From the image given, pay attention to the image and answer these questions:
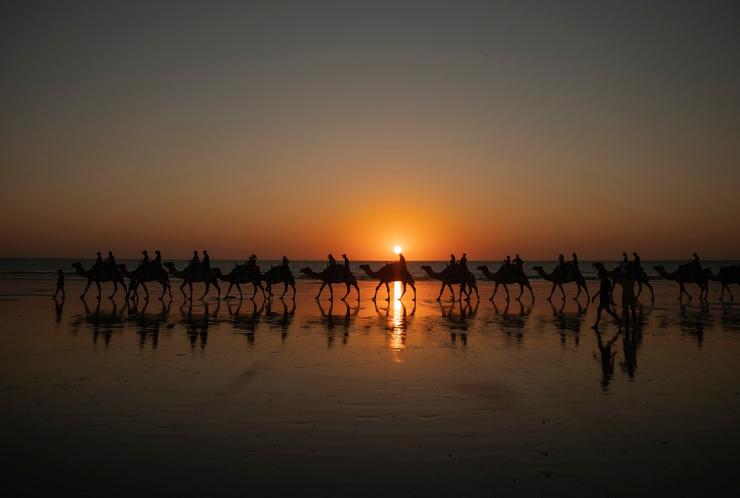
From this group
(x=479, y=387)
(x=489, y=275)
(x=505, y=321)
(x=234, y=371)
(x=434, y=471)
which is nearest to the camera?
(x=434, y=471)

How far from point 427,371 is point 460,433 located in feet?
12.4

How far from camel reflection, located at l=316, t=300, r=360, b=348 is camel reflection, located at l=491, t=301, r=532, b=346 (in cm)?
417

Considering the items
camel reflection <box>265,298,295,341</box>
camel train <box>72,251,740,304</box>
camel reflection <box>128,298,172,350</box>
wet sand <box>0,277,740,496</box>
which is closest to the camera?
wet sand <box>0,277,740,496</box>

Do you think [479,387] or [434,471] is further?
[479,387]

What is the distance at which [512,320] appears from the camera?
20344 millimetres

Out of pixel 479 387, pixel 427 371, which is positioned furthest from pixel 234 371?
pixel 479 387

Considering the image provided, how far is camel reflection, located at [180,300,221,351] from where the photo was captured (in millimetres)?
14857

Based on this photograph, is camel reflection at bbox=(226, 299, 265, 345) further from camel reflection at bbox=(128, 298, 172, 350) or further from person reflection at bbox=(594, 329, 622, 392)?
person reflection at bbox=(594, 329, 622, 392)

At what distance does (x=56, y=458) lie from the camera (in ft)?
21.1

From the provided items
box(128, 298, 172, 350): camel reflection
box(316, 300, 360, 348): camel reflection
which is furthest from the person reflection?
box(128, 298, 172, 350): camel reflection

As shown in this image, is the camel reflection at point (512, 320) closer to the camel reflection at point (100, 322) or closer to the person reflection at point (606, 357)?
the person reflection at point (606, 357)

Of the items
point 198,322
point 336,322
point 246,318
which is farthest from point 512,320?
point 198,322

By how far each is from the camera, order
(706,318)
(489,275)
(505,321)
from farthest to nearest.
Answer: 1. (489,275)
2. (706,318)
3. (505,321)

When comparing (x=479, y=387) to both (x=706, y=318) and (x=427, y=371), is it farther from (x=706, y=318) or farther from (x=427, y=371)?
(x=706, y=318)
